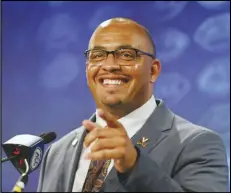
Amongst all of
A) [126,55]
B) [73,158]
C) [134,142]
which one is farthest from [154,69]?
[73,158]

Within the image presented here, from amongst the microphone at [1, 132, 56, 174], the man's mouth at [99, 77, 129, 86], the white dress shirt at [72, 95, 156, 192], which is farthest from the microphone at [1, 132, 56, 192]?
the man's mouth at [99, 77, 129, 86]

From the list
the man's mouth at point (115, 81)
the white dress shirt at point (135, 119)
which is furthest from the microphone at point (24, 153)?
the man's mouth at point (115, 81)

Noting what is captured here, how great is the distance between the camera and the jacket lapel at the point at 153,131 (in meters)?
1.14

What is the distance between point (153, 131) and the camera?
125cm

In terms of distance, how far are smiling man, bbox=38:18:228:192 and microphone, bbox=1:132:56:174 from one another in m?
0.04

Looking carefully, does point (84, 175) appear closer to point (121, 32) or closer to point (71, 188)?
point (71, 188)

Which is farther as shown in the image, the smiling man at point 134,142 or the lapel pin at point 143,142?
the lapel pin at point 143,142

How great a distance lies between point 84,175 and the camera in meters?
1.19

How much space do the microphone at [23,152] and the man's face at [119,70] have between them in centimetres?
21

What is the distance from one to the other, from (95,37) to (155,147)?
1.10ft

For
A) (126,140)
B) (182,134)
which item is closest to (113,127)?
(126,140)

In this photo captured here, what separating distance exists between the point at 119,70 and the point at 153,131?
0.18m

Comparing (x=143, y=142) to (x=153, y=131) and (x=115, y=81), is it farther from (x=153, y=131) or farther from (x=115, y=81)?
(x=115, y=81)

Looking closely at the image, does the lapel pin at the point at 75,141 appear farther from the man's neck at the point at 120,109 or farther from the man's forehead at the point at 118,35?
the man's forehead at the point at 118,35
